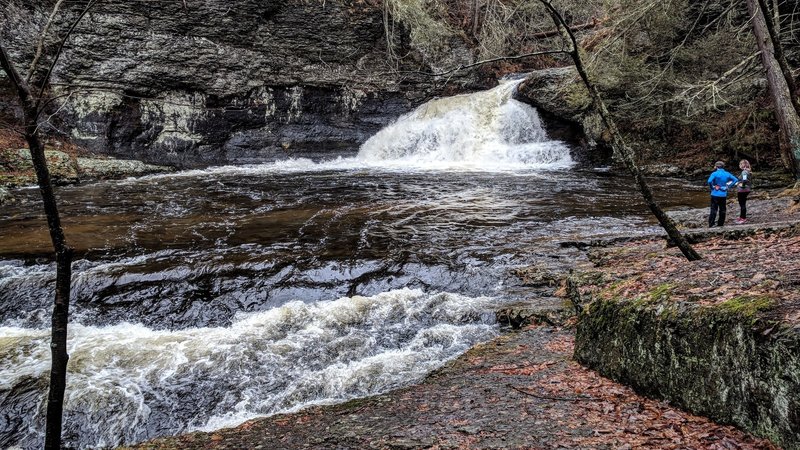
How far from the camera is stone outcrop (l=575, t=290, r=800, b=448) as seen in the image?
9.98 feet

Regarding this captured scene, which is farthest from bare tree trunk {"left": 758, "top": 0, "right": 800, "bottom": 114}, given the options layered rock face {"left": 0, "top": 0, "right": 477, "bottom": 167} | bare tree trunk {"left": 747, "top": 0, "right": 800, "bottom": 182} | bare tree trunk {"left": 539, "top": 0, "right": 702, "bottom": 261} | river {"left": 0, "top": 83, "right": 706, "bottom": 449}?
layered rock face {"left": 0, "top": 0, "right": 477, "bottom": 167}

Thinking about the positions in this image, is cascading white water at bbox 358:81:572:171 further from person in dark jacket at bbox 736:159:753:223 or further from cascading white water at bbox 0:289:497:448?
cascading white water at bbox 0:289:497:448

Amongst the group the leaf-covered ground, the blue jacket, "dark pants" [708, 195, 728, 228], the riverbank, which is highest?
the blue jacket

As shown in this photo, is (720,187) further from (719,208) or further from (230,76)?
(230,76)

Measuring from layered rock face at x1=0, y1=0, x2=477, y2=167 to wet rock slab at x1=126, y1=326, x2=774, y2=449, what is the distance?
1960 cm

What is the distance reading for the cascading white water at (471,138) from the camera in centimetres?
2189

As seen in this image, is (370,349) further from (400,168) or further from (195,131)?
(195,131)

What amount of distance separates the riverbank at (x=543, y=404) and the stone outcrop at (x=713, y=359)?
7cm

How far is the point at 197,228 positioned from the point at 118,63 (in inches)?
597

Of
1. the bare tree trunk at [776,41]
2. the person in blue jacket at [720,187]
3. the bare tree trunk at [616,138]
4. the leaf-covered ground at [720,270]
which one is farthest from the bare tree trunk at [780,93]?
the bare tree trunk at [616,138]

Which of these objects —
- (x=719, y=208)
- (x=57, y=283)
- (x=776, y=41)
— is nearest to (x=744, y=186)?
(x=719, y=208)

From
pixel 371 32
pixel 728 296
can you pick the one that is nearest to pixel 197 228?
pixel 728 296

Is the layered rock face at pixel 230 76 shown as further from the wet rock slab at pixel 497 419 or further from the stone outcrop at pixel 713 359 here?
the stone outcrop at pixel 713 359

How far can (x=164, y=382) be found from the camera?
227 inches
